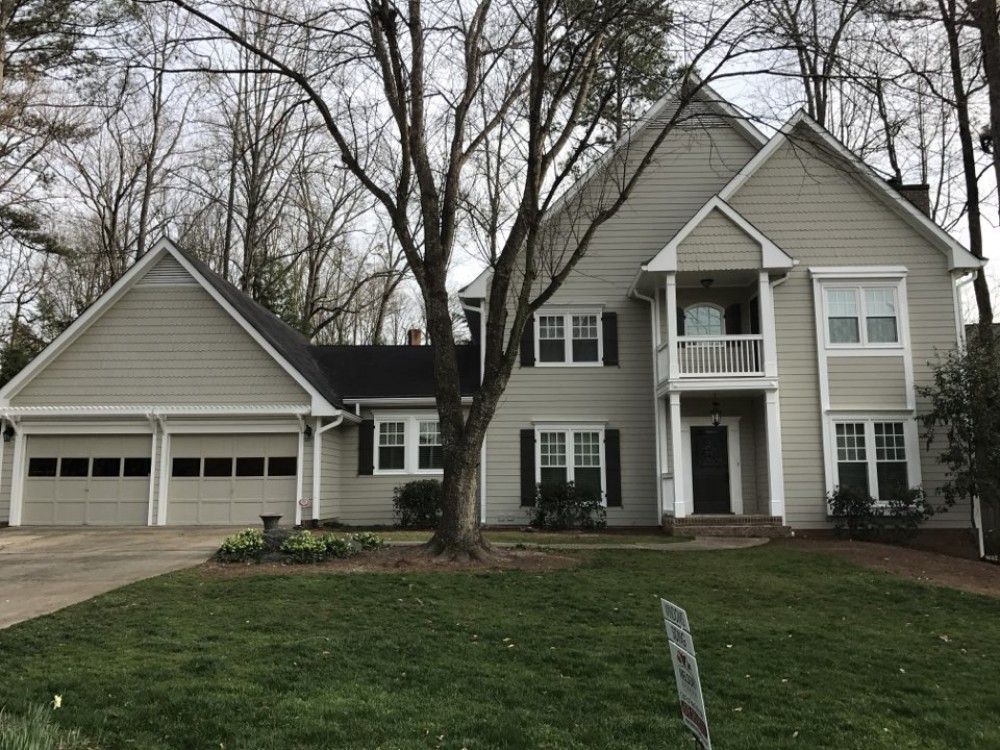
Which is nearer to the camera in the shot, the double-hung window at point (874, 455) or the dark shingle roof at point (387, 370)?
the double-hung window at point (874, 455)

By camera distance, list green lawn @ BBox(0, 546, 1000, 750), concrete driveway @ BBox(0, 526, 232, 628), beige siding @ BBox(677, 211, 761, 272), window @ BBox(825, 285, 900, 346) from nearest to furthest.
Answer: green lawn @ BBox(0, 546, 1000, 750) → concrete driveway @ BBox(0, 526, 232, 628) → beige siding @ BBox(677, 211, 761, 272) → window @ BBox(825, 285, 900, 346)

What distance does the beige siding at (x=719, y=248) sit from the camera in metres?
16.1

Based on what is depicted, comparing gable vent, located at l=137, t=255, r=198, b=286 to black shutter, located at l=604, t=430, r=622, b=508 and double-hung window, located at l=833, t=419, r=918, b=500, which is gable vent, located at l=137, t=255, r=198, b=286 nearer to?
black shutter, located at l=604, t=430, r=622, b=508

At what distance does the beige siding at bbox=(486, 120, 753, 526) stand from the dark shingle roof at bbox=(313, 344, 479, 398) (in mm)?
1636

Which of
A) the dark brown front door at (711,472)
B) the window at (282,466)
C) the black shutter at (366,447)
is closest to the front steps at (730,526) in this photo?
the dark brown front door at (711,472)

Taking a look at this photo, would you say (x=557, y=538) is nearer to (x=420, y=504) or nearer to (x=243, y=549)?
(x=420, y=504)

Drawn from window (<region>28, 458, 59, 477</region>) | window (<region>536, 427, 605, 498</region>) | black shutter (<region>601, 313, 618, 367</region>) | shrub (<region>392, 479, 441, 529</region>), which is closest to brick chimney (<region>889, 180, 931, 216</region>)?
black shutter (<region>601, 313, 618, 367</region>)

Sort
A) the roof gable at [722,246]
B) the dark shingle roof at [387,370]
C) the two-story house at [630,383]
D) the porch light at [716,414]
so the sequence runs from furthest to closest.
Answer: the dark shingle roof at [387,370], the porch light at [716,414], the two-story house at [630,383], the roof gable at [722,246]

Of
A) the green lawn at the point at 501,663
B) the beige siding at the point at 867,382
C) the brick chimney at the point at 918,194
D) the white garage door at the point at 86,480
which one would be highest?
the brick chimney at the point at 918,194

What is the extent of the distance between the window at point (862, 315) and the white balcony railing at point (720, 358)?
187 cm

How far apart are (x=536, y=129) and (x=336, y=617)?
23.6 feet

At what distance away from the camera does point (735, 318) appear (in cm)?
1762

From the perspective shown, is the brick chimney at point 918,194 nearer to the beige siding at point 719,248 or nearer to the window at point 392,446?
the beige siding at point 719,248

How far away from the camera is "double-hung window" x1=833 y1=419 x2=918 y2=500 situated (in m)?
16.2
